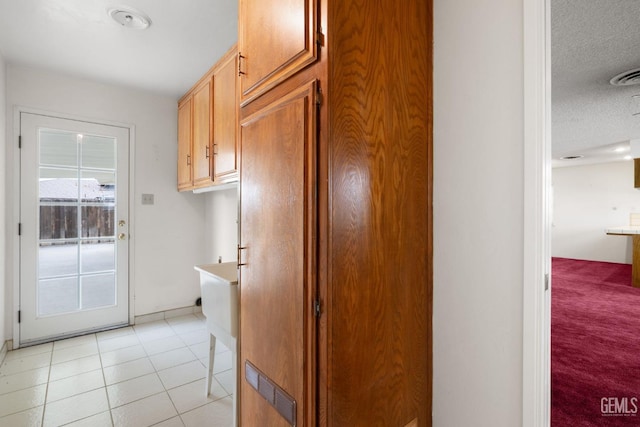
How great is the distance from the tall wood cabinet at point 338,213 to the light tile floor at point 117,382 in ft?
3.05

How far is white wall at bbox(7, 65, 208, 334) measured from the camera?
3.02m

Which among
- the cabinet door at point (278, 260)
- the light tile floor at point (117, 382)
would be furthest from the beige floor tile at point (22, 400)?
the cabinet door at point (278, 260)

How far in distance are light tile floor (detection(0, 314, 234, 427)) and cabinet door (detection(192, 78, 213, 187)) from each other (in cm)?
152

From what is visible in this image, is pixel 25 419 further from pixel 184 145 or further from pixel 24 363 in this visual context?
pixel 184 145

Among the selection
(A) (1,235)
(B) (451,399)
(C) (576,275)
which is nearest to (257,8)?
(B) (451,399)

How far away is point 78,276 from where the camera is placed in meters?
2.97

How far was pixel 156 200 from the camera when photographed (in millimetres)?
3389

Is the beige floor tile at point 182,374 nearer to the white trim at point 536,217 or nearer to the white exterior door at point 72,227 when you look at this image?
the white exterior door at point 72,227

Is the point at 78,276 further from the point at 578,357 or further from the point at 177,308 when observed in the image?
the point at 578,357

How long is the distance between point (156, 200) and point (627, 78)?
15.2 ft

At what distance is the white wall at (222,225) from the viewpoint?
3.15m

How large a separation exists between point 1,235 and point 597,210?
33.2 feet

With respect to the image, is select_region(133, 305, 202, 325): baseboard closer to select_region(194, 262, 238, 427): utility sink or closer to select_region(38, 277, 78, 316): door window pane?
select_region(38, 277, 78, 316): door window pane

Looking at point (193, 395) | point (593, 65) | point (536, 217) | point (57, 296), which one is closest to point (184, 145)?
point (57, 296)
